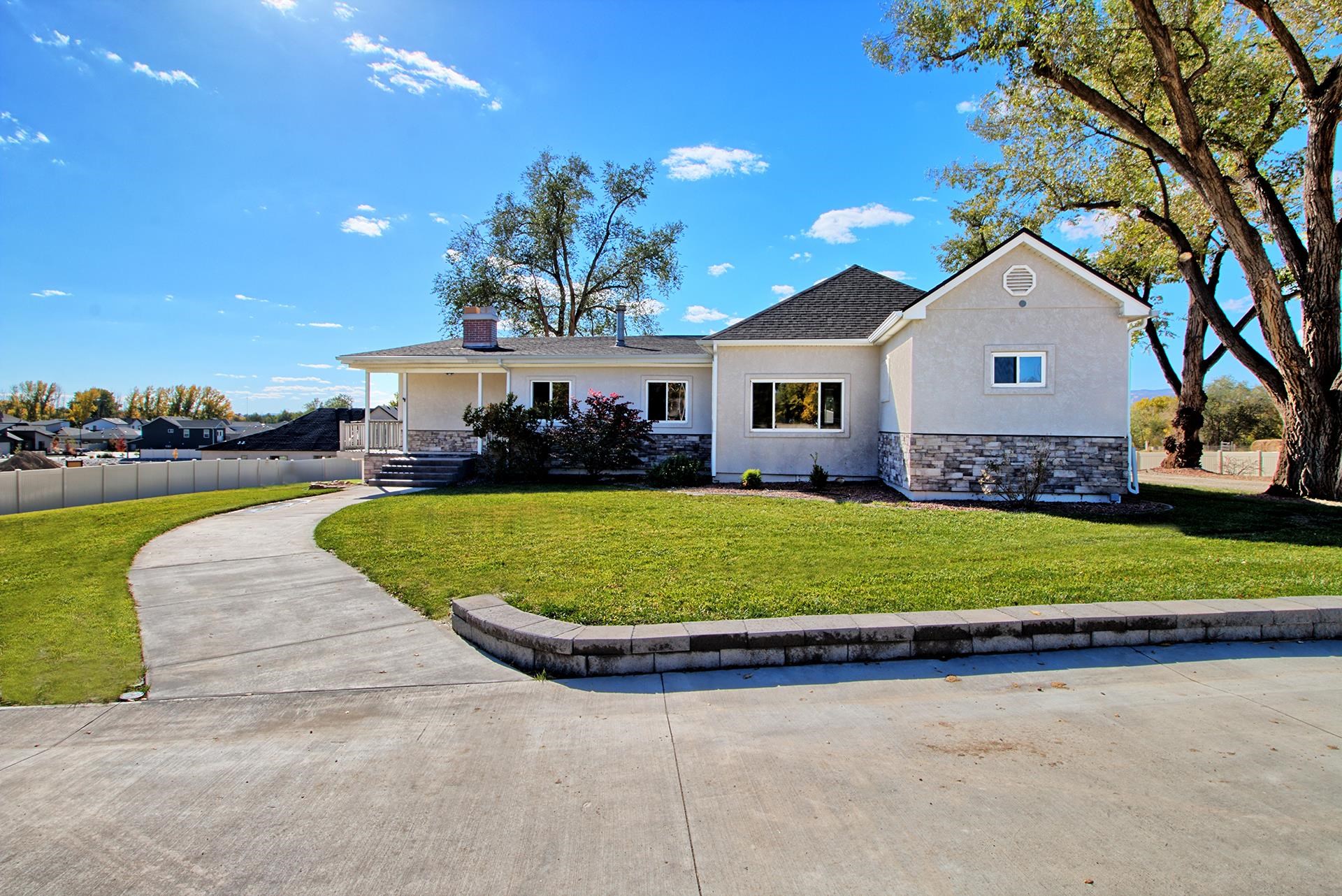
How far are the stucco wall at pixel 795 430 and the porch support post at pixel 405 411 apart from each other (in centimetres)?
904

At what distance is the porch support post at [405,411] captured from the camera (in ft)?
58.4

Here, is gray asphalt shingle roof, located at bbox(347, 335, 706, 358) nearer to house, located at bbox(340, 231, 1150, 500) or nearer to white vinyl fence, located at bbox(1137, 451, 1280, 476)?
house, located at bbox(340, 231, 1150, 500)

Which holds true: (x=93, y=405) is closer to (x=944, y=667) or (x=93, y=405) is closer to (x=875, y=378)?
(x=875, y=378)

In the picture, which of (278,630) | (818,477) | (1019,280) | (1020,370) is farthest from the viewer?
(818,477)

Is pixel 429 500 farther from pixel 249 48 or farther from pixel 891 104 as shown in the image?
pixel 891 104

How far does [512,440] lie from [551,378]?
236 centimetres

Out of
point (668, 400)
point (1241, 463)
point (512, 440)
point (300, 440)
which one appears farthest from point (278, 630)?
point (300, 440)

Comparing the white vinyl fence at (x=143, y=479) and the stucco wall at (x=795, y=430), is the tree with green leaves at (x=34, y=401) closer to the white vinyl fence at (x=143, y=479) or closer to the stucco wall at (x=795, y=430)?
the white vinyl fence at (x=143, y=479)

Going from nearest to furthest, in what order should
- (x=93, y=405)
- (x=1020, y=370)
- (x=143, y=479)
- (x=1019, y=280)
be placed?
(x=1019, y=280) < (x=1020, y=370) < (x=143, y=479) < (x=93, y=405)

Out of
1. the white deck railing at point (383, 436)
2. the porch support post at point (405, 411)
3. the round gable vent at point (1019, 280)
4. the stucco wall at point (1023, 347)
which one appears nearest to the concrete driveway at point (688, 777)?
the stucco wall at point (1023, 347)

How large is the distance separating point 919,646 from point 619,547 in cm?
401

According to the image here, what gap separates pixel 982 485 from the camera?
11.7 meters

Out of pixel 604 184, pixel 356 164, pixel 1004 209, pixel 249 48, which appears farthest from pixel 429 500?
pixel 604 184

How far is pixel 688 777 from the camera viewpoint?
297 centimetres
